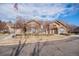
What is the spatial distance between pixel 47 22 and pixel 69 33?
27cm

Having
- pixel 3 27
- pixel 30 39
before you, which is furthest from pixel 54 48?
pixel 3 27

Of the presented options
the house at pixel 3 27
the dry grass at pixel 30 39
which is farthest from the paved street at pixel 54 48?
the house at pixel 3 27

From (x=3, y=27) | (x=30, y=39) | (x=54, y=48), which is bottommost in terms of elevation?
(x=54, y=48)

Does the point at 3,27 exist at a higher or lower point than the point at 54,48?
higher

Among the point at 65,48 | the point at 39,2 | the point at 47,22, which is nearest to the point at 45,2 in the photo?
the point at 39,2

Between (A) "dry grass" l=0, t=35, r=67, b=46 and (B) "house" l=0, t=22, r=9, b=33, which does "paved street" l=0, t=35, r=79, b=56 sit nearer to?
(A) "dry grass" l=0, t=35, r=67, b=46

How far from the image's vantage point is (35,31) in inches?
87.5

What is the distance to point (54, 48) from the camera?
2205 mm

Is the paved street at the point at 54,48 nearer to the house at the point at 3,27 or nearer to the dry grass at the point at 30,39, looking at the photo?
the dry grass at the point at 30,39

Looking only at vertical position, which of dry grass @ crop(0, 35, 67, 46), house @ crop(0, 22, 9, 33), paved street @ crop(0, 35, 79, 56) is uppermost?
house @ crop(0, 22, 9, 33)

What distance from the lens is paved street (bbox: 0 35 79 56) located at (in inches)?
86.2

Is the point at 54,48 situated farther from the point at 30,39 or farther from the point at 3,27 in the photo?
the point at 3,27

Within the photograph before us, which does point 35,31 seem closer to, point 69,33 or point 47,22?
point 47,22

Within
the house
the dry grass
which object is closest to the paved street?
the dry grass
